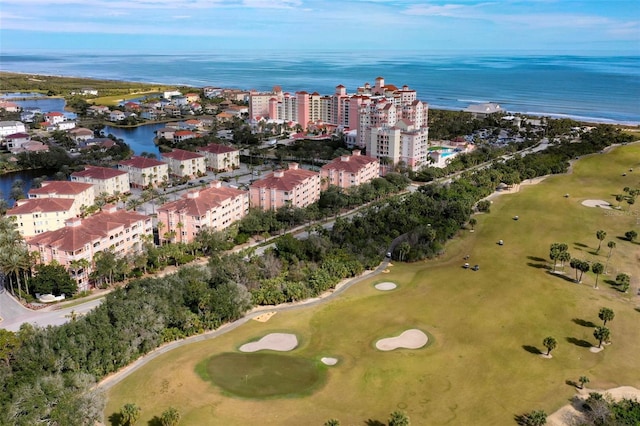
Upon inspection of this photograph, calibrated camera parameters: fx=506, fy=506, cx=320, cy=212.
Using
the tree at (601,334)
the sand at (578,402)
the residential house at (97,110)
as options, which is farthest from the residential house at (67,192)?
the residential house at (97,110)

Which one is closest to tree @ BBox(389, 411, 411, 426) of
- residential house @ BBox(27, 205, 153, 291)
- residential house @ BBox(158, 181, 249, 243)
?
residential house @ BBox(27, 205, 153, 291)

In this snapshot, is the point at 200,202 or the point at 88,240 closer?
the point at 88,240

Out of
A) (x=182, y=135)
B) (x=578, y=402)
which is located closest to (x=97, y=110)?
(x=182, y=135)

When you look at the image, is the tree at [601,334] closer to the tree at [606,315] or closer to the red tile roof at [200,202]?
the tree at [606,315]

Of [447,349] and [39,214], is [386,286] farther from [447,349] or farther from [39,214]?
[39,214]

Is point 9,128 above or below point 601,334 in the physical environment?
above

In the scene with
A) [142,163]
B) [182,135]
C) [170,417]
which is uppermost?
[182,135]

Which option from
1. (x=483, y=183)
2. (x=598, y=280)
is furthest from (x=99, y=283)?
(x=483, y=183)
